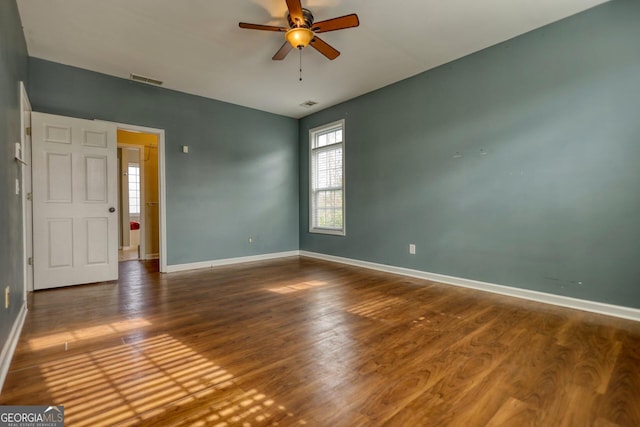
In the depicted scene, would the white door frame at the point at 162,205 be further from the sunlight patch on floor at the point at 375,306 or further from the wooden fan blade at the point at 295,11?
the sunlight patch on floor at the point at 375,306

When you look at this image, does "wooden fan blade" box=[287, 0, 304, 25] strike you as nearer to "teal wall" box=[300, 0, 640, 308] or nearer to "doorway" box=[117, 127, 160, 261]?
"teal wall" box=[300, 0, 640, 308]

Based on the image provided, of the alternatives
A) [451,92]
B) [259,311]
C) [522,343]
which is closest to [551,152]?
[451,92]

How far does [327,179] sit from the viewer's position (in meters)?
5.48

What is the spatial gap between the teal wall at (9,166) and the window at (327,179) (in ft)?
12.9

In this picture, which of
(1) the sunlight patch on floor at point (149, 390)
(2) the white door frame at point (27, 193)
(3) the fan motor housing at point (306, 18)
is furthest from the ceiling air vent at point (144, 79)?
(1) the sunlight patch on floor at point (149, 390)

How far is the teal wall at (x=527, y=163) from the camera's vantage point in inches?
101

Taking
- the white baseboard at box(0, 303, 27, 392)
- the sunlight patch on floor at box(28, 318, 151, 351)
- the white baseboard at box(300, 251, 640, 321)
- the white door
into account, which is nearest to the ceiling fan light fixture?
the sunlight patch on floor at box(28, 318, 151, 351)

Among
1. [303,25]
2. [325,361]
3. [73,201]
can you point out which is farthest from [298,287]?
[73,201]

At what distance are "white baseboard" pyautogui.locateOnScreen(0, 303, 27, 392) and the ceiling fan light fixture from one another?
2.93m

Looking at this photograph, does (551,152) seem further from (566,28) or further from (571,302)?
(571,302)

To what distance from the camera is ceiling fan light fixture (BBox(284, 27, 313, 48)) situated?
2516 mm

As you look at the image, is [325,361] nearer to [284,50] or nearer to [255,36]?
[284,50]

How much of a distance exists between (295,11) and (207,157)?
3.05 metres
